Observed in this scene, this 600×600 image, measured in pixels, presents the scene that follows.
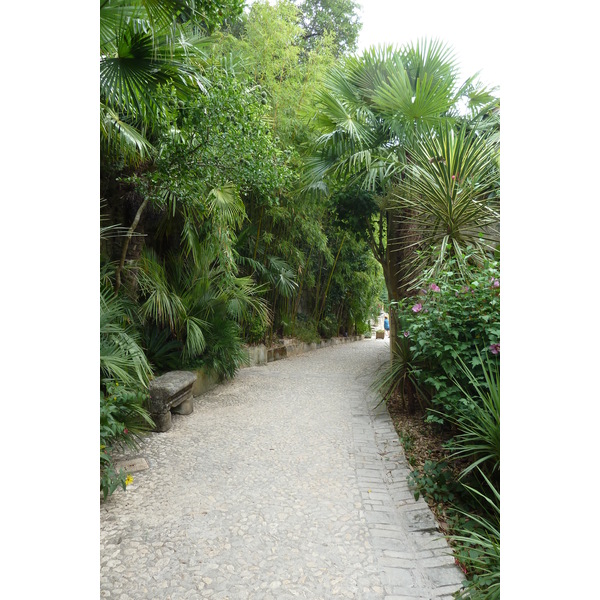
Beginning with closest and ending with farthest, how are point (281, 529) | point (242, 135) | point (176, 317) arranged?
point (281, 529), point (242, 135), point (176, 317)

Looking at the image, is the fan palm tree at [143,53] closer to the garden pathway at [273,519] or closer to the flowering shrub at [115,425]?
the flowering shrub at [115,425]

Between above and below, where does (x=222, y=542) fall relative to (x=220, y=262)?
below

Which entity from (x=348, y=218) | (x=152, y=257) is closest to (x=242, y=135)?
(x=152, y=257)

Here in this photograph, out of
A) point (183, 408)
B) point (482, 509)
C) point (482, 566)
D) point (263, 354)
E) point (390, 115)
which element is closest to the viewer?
point (482, 566)

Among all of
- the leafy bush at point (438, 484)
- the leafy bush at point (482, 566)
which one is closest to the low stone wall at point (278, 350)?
the leafy bush at point (438, 484)

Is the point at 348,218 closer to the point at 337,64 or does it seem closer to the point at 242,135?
the point at 337,64

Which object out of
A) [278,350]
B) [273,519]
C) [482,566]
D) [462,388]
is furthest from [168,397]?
[278,350]

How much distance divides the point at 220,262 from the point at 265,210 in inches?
68.8

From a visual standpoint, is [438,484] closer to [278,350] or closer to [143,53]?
[143,53]

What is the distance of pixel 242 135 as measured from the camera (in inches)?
131

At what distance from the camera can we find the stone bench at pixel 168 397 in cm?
367

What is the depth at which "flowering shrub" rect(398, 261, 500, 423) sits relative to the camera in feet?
8.29

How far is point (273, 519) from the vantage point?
2.27 meters

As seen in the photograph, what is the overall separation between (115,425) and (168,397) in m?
1.46
